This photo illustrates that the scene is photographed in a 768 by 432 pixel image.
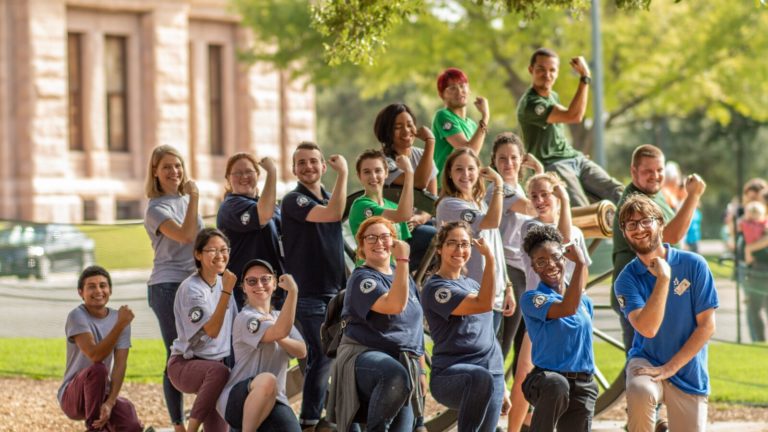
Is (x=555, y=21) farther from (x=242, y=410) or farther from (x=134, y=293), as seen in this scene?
(x=242, y=410)

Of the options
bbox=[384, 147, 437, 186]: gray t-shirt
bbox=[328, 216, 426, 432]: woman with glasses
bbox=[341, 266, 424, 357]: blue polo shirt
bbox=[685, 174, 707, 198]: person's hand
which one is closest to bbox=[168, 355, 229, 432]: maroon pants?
bbox=[328, 216, 426, 432]: woman with glasses

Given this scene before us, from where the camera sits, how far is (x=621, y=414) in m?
12.0

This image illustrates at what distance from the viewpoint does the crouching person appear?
8.71 m

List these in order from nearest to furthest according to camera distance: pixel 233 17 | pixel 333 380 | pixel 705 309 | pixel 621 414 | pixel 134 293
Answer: pixel 705 309
pixel 333 380
pixel 621 414
pixel 134 293
pixel 233 17

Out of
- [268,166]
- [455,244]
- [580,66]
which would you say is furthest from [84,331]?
[580,66]

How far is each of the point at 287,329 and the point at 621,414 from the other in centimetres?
484

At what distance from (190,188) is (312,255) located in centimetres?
87

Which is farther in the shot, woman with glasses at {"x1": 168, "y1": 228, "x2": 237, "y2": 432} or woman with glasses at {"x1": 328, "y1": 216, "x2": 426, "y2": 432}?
woman with glasses at {"x1": 168, "y1": 228, "x2": 237, "y2": 432}

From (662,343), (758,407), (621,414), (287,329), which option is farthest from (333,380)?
(758,407)

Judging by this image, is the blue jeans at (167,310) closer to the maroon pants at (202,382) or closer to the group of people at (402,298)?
the group of people at (402,298)

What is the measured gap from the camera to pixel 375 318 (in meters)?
7.82

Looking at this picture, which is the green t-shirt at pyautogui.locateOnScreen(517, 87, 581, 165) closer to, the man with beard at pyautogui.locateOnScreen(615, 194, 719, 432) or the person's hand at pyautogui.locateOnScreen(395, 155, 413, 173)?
the person's hand at pyautogui.locateOnScreen(395, 155, 413, 173)

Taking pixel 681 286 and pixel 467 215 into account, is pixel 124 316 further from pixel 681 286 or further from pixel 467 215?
pixel 681 286

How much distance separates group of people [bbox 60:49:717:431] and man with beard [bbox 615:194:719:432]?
0.03 ft
